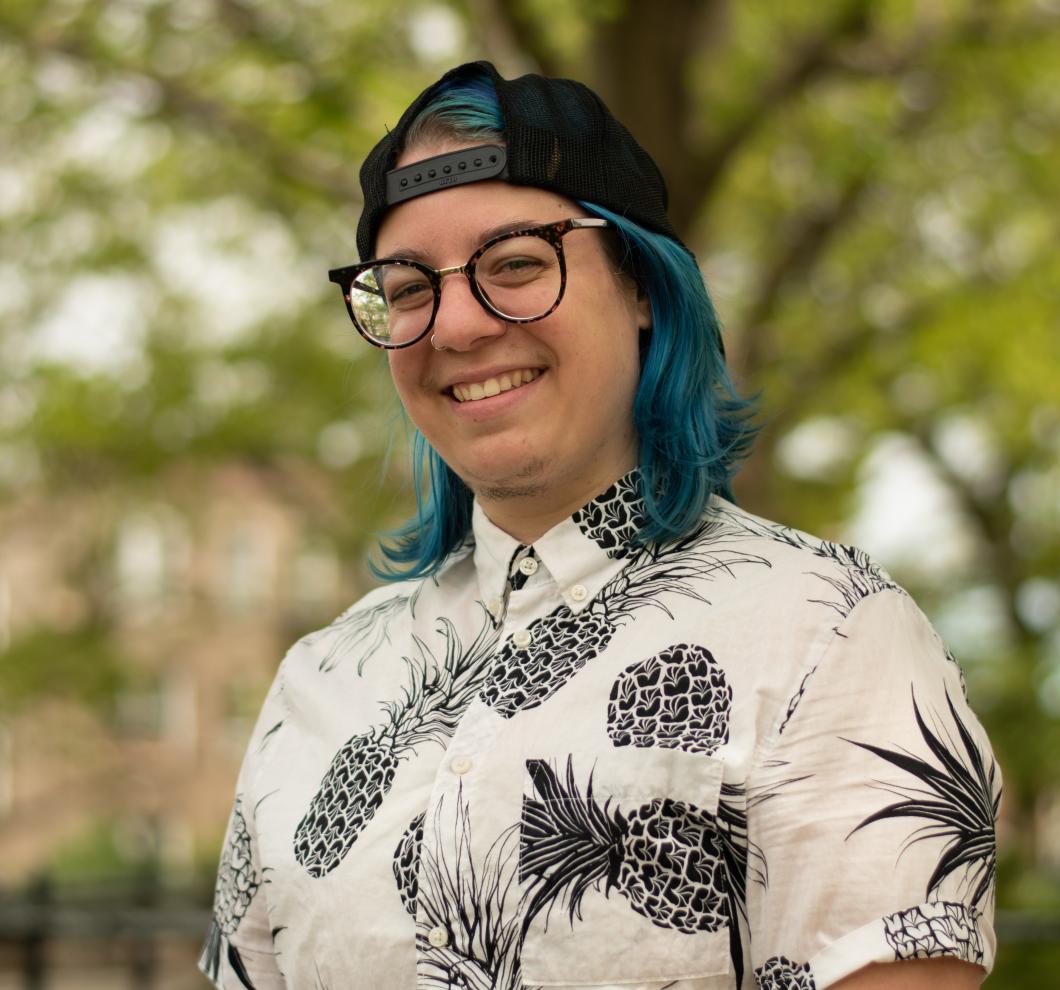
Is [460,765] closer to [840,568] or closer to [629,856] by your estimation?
[629,856]

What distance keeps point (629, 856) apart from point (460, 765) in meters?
0.23

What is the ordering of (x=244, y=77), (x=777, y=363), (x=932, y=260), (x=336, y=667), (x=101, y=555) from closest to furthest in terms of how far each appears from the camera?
1. (x=336, y=667)
2. (x=244, y=77)
3. (x=777, y=363)
4. (x=932, y=260)
5. (x=101, y=555)

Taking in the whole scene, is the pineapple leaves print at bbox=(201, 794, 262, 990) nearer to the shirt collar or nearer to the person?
the person

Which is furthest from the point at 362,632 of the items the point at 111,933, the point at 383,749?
the point at 111,933

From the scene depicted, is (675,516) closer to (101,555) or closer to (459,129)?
(459,129)

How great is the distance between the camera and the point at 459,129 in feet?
5.76

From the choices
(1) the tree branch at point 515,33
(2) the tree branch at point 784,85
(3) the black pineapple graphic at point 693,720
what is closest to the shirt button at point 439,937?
A: (3) the black pineapple graphic at point 693,720

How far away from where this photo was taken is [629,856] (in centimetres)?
153

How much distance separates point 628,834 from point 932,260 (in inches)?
338

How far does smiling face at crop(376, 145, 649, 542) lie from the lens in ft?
5.66

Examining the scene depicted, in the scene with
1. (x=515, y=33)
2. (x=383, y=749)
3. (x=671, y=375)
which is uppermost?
(x=515, y=33)

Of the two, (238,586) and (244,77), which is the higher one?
(244,77)

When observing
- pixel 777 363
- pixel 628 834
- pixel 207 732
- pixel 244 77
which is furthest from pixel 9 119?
pixel 207 732

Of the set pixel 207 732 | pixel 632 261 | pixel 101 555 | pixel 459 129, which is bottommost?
pixel 207 732
